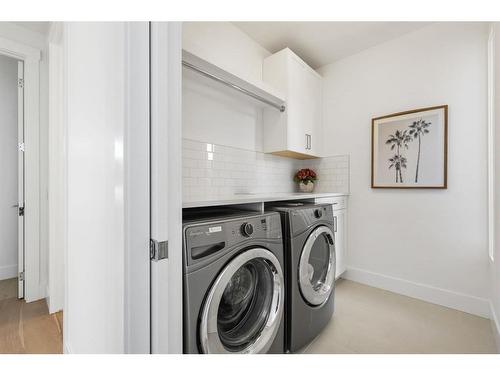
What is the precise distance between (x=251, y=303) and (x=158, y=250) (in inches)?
29.9

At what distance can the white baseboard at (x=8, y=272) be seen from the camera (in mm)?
2674

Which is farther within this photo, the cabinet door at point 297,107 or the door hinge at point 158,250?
the cabinet door at point 297,107

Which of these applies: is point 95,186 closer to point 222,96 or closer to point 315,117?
point 222,96

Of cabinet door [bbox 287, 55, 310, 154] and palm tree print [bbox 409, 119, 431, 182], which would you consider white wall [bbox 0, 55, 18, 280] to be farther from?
palm tree print [bbox 409, 119, 431, 182]

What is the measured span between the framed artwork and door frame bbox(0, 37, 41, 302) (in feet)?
10.3

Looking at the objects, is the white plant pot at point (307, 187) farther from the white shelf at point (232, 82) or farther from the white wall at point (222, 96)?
the white shelf at point (232, 82)

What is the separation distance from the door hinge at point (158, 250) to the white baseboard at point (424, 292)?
2.42 m

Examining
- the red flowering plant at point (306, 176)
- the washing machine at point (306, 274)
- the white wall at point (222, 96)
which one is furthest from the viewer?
the red flowering plant at point (306, 176)

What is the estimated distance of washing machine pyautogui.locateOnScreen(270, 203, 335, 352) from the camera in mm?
1438

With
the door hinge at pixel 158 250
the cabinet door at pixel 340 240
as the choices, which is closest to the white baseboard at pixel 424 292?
the cabinet door at pixel 340 240

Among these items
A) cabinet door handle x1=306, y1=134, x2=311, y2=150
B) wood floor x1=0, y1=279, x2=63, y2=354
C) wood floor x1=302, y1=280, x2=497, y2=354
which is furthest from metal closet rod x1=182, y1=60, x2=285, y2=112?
wood floor x1=0, y1=279, x2=63, y2=354

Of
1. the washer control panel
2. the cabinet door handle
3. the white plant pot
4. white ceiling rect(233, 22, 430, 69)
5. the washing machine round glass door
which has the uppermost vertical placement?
white ceiling rect(233, 22, 430, 69)

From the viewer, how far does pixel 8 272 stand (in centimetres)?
271
